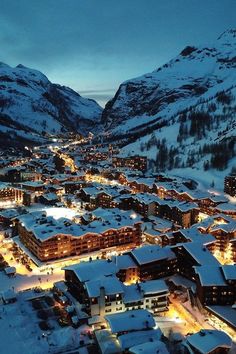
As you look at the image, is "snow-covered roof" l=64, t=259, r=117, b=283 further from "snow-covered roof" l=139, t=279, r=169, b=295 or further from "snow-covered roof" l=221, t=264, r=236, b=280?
"snow-covered roof" l=221, t=264, r=236, b=280

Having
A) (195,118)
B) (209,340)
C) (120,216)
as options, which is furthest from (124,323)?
(195,118)

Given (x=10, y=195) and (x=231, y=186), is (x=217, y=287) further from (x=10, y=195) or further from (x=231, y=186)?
(x=10, y=195)

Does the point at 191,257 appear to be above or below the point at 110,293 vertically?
above

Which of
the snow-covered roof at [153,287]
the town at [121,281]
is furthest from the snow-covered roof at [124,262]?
the snow-covered roof at [153,287]

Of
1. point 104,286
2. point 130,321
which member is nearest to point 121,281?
point 104,286

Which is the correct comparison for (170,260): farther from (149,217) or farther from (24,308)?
(149,217)

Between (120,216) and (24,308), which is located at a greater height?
(120,216)
